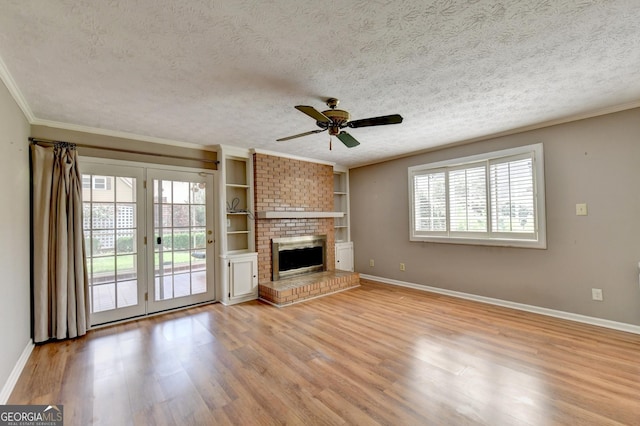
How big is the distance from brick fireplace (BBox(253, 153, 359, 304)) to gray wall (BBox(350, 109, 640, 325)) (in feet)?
7.28

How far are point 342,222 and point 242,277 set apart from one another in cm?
268

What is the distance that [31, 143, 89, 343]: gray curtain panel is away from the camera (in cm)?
290

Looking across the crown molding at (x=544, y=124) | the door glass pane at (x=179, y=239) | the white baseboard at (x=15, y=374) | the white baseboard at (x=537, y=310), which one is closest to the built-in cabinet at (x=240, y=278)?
the door glass pane at (x=179, y=239)

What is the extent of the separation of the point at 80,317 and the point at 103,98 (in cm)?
240

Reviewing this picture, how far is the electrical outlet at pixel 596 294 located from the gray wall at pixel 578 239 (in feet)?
0.11

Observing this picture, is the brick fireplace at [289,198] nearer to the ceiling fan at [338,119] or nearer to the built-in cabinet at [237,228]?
the built-in cabinet at [237,228]

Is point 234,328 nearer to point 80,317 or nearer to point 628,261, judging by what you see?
point 80,317

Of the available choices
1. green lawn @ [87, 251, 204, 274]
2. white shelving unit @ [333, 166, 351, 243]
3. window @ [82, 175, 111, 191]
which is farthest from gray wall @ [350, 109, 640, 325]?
window @ [82, 175, 111, 191]

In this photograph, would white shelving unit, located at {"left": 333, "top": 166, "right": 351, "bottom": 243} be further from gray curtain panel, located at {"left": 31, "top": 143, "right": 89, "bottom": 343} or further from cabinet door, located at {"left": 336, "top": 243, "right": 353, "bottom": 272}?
gray curtain panel, located at {"left": 31, "top": 143, "right": 89, "bottom": 343}

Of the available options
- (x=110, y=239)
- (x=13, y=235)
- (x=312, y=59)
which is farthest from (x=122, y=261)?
(x=312, y=59)

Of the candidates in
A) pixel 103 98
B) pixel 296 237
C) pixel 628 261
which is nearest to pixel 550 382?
pixel 628 261

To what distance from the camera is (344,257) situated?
19.6 feet

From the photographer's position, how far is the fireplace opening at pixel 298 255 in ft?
15.8

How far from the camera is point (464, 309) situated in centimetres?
384
